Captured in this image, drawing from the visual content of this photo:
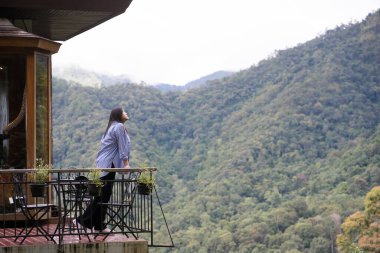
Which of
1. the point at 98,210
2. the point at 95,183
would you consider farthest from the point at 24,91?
the point at 95,183

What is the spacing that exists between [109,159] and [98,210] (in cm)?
58

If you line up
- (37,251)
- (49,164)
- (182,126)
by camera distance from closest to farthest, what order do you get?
(37,251)
(49,164)
(182,126)

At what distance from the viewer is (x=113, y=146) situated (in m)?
10.2

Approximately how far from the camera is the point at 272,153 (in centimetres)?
7125

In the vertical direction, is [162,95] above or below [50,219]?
above

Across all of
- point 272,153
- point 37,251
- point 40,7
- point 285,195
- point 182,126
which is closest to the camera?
point 37,251

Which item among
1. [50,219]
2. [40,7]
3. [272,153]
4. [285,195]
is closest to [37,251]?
[50,219]

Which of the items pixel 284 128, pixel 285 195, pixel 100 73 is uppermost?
pixel 100 73

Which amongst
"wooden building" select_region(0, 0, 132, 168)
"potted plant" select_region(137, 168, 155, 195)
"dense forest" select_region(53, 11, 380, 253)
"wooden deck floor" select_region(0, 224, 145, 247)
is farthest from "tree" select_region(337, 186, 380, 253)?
"wooden deck floor" select_region(0, 224, 145, 247)

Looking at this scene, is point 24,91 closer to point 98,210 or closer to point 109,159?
point 109,159

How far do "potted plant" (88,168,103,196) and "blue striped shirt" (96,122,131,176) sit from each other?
695 millimetres

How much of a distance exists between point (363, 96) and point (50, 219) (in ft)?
221

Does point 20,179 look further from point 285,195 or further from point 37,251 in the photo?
point 285,195

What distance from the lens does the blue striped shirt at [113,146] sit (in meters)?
10.1
